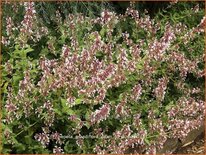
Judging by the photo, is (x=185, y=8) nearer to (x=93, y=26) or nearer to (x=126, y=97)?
(x=93, y=26)

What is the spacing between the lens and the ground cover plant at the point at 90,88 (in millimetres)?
3137

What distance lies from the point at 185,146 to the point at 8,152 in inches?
68.0

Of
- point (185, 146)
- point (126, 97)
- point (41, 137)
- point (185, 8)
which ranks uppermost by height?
point (185, 8)

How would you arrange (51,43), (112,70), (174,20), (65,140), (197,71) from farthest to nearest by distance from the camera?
(174,20)
(197,71)
(51,43)
(65,140)
(112,70)

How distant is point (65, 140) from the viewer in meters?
3.39

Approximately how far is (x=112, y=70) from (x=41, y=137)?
25.8 inches

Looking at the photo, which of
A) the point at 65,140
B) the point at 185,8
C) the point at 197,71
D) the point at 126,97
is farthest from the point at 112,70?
the point at 185,8

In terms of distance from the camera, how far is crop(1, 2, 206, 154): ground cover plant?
10.3 ft

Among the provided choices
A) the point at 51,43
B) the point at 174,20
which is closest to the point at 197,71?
the point at 174,20

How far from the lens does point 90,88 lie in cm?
310

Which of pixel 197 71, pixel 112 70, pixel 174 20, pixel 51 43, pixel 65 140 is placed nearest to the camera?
pixel 112 70

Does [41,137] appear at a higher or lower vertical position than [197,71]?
lower

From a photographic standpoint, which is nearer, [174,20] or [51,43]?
[51,43]

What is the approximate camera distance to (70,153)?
3.31 m
